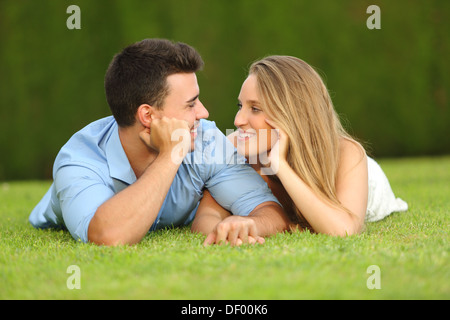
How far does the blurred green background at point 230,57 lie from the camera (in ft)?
29.8

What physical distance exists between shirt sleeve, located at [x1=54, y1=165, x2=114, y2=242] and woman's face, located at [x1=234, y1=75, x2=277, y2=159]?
100cm

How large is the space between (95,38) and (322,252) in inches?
287

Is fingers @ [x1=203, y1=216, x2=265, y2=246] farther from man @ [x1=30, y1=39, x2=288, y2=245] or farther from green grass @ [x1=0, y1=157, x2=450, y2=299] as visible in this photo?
man @ [x1=30, y1=39, x2=288, y2=245]

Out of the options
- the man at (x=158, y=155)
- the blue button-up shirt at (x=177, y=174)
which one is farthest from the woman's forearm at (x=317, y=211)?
the blue button-up shirt at (x=177, y=174)

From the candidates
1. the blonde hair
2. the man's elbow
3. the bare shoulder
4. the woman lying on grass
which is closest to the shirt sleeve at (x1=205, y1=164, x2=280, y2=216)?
the woman lying on grass

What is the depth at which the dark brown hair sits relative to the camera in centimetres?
382

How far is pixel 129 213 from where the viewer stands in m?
3.23

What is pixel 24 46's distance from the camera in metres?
9.05

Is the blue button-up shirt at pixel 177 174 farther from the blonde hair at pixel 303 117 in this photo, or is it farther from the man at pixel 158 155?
the blonde hair at pixel 303 117

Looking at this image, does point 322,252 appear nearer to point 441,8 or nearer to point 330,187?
point 330,187

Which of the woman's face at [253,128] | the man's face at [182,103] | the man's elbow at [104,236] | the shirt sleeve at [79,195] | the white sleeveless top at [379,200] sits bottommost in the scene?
the white sleeveless top at [379,200]

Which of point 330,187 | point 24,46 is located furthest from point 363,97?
point 330,187

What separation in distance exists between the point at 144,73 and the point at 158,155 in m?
0.65

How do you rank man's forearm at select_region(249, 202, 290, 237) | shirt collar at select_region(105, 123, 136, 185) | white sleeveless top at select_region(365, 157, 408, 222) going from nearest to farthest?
man's forearm at select_region(249, 202, 290, 237)
shirt collar at select_region(105, 123, 136, 185)
white sleeveless top at select_region(365, 157, 408, 222)
